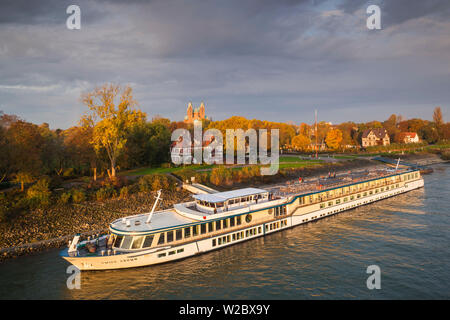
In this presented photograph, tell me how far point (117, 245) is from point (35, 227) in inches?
519

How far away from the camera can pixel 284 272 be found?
22.5 meters

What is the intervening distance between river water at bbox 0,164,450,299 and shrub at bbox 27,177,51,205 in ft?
35.8

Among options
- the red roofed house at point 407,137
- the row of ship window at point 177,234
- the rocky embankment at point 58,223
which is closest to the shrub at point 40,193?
the rocky embankment at point 58,223

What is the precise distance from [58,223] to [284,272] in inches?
1024

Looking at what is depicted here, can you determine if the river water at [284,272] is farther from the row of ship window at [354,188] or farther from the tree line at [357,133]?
the tree line at [357,133]

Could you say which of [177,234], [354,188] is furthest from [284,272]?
[354,188]

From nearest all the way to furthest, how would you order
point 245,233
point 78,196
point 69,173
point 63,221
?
point 245,233 < point 63,221 < point 78,196 < point 69,173

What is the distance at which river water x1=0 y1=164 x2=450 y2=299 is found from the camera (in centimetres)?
1986

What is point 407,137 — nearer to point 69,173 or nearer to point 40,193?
point 69,173

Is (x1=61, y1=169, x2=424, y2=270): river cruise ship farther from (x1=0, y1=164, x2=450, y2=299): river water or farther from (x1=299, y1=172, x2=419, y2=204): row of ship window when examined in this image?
(x1=0, y1=164, x2=450, y2=299): river water

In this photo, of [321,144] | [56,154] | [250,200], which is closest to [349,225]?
[250,200]
